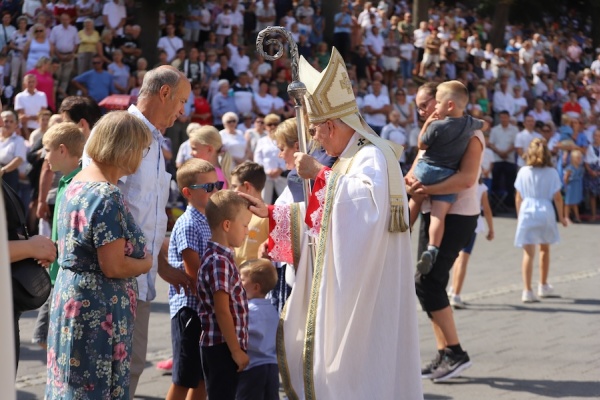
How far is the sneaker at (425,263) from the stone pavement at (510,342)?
77cm

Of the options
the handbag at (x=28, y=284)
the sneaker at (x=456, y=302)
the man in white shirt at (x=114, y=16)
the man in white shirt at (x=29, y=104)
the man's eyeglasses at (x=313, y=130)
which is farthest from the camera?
the man in white shirt at (x=114, y=16)

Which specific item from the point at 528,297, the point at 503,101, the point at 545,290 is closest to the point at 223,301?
the point at 528,297

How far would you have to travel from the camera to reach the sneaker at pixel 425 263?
6.84 meters

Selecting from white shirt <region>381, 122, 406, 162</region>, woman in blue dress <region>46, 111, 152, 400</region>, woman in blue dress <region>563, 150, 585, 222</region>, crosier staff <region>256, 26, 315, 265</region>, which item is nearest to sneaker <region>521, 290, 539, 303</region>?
crosier staff <region>256, 26, 315, 265</region>

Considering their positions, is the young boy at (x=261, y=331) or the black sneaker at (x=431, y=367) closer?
the young boy at (x=261, y=331)

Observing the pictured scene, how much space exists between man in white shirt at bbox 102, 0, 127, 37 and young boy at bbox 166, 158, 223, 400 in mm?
14046

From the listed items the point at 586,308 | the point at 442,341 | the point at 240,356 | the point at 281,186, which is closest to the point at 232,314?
the point at 240,356

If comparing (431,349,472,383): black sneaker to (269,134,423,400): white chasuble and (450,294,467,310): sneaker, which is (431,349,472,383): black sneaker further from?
(450,294,467,310): sneaker

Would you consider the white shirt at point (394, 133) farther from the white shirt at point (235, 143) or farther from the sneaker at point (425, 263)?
the sneaker at point (425, 263)

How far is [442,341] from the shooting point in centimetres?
695

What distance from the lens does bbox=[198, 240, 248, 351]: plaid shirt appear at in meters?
4.89

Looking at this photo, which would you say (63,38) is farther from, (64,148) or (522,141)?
(64,148)

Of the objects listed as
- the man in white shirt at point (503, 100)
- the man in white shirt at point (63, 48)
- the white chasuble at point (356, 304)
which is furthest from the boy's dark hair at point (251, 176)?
the man in white shirt at point (503, 100)

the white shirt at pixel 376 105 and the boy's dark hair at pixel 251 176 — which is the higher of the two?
the white shirt at pixel 376 105
